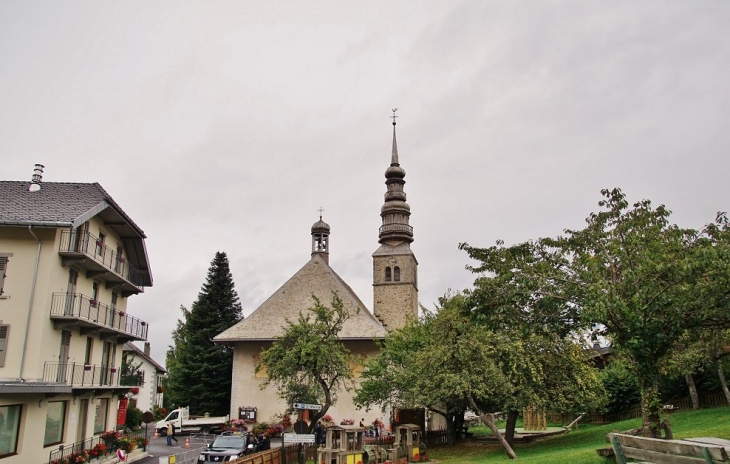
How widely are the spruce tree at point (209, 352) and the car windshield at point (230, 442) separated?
81.6ft

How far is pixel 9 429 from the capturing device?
59.9 feet

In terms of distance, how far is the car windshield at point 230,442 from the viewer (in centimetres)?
2205

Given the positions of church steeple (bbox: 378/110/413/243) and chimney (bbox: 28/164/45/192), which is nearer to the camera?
chimney (bbox: 28/164/45/192)

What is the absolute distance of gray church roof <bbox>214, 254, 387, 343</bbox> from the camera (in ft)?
132

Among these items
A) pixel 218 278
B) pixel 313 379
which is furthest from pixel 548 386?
pixel 218 278

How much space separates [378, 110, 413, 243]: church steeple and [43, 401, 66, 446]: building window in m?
34.1

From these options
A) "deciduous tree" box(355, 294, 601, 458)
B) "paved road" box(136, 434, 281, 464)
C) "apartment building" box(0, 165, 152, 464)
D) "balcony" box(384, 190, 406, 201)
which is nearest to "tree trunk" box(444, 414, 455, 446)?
"deciduous tree" box(355, 294, 601, 458)

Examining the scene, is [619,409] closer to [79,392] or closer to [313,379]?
[313,379]

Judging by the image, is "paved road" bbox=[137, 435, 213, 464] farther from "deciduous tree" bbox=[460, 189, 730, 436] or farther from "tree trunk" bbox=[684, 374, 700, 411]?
"tree trunk" bbox=[684, 374, 700, 411]

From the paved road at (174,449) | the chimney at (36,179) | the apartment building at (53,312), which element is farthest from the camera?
the paved road at (174,449)

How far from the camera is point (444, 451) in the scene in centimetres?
2669

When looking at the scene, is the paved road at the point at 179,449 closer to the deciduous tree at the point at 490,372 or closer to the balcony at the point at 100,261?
the deciduous tree at the point at 490,372

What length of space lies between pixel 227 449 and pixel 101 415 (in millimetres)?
8206

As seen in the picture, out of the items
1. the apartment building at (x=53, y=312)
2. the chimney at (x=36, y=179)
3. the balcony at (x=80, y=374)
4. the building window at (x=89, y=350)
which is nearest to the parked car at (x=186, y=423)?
the balcony at (x=80, y=374)
